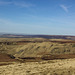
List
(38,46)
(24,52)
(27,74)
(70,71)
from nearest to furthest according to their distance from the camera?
(27,74), (70,71), (24,52), (38,46)

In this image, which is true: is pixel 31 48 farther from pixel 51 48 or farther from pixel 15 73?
pixel 15 73

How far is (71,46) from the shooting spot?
40.5 meters

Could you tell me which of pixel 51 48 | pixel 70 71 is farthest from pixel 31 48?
pixel 70 71

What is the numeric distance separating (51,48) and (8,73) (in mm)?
28678

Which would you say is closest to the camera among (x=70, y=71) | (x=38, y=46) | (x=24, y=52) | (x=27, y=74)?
(x=27, y=74)

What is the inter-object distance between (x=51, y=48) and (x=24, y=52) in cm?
844

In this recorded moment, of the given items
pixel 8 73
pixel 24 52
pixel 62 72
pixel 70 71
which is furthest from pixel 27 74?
pixel 24 52

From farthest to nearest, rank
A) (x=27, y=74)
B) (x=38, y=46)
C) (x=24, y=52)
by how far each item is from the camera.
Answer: (x=38, y=46) < (x=24, y=52) < (x=27, y=74)

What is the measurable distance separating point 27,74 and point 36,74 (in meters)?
0.74

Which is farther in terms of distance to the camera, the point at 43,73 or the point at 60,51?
the point at 60,51

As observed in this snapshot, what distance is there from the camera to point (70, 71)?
11047 mm

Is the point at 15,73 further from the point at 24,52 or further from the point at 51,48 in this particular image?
the point at 51,48

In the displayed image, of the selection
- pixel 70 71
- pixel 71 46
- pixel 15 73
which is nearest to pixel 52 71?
pixel 70 71

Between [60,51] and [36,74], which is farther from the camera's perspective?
[60,51]
